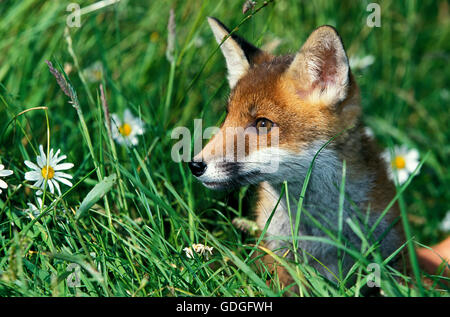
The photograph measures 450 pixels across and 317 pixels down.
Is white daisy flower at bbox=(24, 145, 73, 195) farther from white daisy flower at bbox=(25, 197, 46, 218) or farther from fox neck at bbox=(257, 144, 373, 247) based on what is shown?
fox neck at bbox=(257, 144, 373, 247)

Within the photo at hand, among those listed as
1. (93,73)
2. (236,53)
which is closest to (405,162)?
(236,53)

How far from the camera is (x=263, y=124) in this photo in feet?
9.84

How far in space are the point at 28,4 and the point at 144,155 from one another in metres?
1.91

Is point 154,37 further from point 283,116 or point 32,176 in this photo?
point 32,176

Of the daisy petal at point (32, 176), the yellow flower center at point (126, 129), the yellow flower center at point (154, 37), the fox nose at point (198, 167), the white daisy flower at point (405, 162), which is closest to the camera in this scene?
the daisy petal at point (32, 176)

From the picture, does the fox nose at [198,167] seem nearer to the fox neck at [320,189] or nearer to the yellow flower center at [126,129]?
the fox neck at [320,189]

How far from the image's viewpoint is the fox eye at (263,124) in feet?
9.74

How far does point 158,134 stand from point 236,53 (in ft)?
2.77

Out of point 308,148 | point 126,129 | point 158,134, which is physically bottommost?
point 308,148

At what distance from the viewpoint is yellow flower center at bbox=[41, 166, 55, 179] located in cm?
270

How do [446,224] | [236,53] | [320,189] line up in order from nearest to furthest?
1. [320,189]
2. [236,53]
3. [446,224]

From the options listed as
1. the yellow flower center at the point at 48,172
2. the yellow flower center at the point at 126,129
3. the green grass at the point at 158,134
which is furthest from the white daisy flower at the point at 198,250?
the yellow flower center at the point at 126,129
